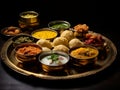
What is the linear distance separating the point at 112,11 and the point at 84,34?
0.89 meters

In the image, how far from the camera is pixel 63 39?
3.17m

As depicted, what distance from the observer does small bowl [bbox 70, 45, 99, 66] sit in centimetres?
281

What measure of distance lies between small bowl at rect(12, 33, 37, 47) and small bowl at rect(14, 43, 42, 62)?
0.18m

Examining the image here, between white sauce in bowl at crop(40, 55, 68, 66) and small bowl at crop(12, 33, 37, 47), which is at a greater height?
white sauce in bowl at crop(40, 55, 68, 66)

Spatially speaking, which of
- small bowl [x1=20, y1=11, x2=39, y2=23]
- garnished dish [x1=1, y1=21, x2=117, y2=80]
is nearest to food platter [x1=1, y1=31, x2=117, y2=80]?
garnished dish [x1=1, y1=21, x2=117, y2=80]

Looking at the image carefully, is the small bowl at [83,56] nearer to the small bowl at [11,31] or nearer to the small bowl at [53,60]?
the small bowl at [53,60]

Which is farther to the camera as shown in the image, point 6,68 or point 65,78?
point 6,68

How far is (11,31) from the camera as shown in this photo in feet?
11.9

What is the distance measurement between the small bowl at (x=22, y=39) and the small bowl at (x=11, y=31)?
0.60ft

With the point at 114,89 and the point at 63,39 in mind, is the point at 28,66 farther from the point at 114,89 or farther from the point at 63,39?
the point at 114,89

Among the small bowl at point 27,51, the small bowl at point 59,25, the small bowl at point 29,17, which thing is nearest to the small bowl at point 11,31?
the small bowl at point 29,17

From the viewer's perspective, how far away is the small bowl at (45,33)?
334cm

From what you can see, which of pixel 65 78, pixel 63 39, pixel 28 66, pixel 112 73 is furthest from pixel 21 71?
pixel 112 73

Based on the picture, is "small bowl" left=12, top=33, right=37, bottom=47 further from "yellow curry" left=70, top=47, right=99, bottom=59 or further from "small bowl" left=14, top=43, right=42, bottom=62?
"yellow curry" left=70, top=47, right=99, bottom=59
